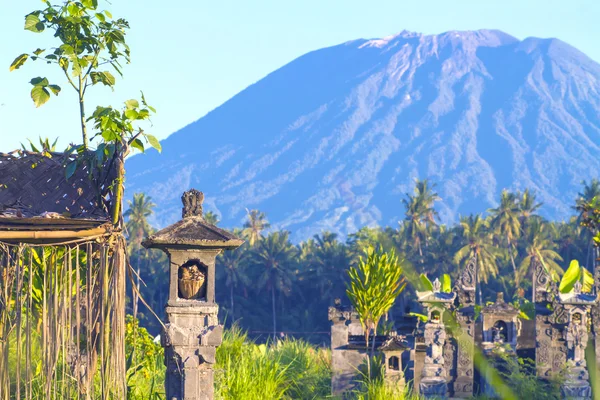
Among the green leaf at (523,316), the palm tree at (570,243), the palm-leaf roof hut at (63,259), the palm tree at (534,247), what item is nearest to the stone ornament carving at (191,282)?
the palm-leaf roof hut at (63,259)

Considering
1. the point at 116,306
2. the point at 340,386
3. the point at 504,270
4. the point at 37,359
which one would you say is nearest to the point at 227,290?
the point at 504,270

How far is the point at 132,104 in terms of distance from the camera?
8.60m

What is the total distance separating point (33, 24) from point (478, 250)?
5786 cm

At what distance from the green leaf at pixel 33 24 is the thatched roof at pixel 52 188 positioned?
4.75 feet

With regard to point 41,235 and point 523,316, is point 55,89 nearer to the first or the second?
point 41,235

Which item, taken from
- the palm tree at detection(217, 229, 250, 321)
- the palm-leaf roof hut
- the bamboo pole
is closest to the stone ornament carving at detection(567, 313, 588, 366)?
the palm-leaf roof hut

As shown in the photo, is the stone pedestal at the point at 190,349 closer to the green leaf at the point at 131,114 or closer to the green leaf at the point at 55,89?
the green leaf at the point at 131,114

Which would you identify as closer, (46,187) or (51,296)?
(51,296)

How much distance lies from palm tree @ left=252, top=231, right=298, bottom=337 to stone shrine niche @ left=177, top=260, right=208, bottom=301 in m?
60.8

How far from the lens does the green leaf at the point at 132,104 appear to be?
856 centimetres

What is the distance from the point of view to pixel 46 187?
830 centimetres

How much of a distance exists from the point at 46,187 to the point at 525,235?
61.0m

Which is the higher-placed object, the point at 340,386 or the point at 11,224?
the point at 11,224

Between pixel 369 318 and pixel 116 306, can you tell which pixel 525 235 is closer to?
pixel 369 318
